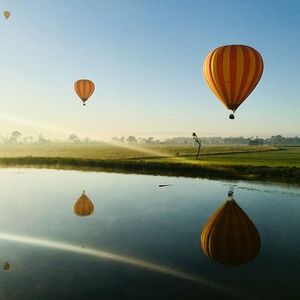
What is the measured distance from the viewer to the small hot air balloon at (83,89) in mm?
51938

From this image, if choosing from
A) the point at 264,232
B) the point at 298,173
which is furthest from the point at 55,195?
the point at 298,173

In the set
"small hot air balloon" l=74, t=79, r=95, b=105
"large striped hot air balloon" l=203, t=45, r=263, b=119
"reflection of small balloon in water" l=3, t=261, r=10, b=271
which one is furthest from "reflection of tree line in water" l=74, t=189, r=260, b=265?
"small hot air balloon" l=74, t=79, r=95, b=105

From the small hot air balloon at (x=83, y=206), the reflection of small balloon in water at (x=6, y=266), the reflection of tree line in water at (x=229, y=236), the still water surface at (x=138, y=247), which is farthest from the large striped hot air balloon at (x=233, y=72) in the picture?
the reflection of small balloon in water at (x=6, y=266)

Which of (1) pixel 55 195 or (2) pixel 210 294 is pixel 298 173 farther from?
(2) pixel 210 294

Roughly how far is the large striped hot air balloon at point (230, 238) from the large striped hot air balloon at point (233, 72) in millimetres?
10862

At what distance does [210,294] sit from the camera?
12.6 m

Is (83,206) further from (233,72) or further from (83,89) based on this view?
(83,89)

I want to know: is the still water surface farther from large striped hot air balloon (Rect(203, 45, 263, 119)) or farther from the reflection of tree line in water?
large striped hot air balloon (Rect(203, 45, 263, 119))

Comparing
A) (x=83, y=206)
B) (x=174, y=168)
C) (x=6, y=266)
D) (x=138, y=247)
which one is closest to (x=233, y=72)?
(x=83, y=206)

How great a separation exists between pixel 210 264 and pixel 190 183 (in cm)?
2433

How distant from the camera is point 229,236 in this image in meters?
20.2

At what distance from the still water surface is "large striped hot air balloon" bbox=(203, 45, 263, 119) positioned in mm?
8289

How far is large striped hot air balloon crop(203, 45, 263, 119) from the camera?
3059 centimetres

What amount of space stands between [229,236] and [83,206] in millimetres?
11717
